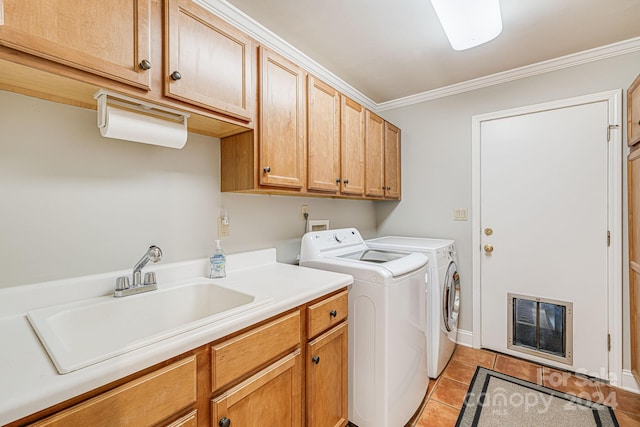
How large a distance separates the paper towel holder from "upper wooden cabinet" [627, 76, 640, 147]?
8.40 feet

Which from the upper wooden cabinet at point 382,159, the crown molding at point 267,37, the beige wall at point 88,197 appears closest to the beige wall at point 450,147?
the upper wooden cabinet at point 382,159

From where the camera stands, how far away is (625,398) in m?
1.84

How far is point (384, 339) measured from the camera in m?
1.46

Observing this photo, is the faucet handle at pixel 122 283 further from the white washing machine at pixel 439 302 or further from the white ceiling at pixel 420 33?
the white washing machine at pixel 439 302

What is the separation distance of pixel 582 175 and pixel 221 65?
255 centimetres

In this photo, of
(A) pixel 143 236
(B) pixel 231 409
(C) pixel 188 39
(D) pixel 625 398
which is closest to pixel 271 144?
(C) pixel 188 39

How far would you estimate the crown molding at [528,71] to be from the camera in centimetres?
195

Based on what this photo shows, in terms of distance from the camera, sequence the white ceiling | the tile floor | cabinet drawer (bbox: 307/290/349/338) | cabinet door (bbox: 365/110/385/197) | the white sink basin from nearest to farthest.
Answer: the white sink basin
cabinet drawer (bbox: 307/290/349/338)
the white ceiling
the tile floor
cabinet door (bbox: 365/110/385/197)

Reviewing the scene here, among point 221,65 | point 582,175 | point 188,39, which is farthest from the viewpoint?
point 582,175

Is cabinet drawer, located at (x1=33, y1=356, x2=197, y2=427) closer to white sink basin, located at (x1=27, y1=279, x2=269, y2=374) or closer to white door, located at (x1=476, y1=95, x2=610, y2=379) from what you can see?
white sink basin, located at (x1=27, y1=279, x2=269, y2=374)

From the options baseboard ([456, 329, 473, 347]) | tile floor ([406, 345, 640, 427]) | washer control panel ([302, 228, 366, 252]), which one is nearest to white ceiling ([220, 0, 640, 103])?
washer control panel ([302, 228, 366, 252])

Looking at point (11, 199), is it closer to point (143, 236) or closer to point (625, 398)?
point (143, 236)

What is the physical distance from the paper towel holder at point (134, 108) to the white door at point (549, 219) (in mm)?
2400

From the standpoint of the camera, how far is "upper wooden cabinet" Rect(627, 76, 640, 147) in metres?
1.72
